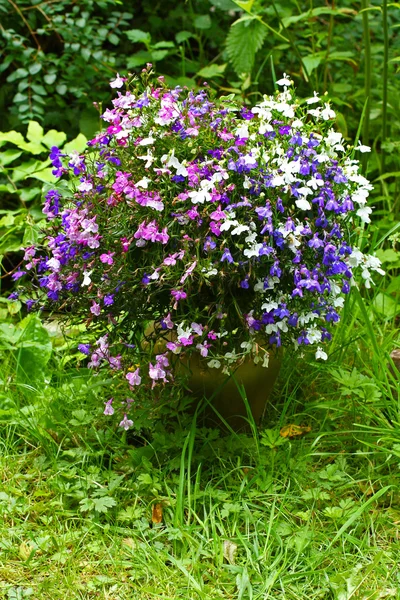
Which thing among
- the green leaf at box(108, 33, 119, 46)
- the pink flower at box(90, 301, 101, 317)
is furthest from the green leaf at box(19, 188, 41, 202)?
the pink flower at box(90, 301, 101, 317)

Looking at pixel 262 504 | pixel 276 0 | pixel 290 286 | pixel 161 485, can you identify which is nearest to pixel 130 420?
pixel 161 485

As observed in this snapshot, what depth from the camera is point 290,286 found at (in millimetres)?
2037

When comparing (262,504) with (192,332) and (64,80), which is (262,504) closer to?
(192,332)

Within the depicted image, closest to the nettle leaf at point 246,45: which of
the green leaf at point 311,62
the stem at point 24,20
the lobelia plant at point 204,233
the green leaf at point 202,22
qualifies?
the green leaf at point 311,62

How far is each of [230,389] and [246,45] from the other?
1.58 meters

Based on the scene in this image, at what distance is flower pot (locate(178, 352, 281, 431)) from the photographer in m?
2.11

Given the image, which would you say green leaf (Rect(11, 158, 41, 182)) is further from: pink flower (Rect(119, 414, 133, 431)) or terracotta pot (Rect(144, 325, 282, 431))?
pink flower (Rect(119, 414, 133, 431))

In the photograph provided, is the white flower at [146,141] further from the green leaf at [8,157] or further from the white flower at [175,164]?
the green leaf at [8,157]

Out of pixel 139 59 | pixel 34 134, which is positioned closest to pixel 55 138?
pixel 34 134

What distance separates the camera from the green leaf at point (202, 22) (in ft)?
12.2

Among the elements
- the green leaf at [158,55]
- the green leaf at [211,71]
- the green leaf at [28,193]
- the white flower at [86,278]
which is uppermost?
the green leaf at [158,55]

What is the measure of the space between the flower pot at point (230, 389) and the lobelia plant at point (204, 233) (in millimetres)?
68

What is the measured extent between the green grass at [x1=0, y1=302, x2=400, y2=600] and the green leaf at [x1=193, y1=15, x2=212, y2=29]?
1.86 meters

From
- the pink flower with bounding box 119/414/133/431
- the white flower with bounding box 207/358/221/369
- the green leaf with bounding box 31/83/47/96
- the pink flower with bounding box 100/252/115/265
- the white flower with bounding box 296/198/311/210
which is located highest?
the white flower with bounding box 296/198/311/210
